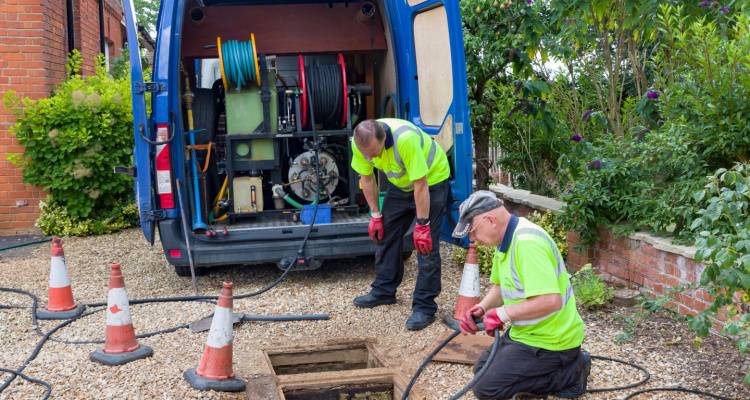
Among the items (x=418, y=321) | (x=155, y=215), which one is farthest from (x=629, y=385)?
(x=155, y=215)

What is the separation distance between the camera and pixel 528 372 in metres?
3.80

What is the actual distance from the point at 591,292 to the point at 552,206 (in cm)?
168

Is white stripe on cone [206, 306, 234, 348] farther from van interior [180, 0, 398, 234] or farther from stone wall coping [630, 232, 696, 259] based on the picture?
stone wall coping [630, 232, 696, 259]

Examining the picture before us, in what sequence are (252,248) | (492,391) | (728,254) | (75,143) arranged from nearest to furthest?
(728,254) → (492,391) → (252,248) → (75,143)

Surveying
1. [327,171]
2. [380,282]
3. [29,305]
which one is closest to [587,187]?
[380,282]

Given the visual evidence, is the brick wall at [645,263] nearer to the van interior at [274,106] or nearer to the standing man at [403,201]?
the standing man at [403,201]

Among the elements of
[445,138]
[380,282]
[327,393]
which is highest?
[445,138]

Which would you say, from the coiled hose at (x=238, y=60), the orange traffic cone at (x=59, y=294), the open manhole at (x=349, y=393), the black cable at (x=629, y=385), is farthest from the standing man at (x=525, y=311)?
the coiled hose at (x=238, y=60)

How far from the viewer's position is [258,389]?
4172 mm

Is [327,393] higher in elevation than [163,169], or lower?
lower

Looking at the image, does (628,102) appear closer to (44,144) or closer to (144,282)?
(144,282)

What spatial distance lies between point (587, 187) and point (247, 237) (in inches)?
110

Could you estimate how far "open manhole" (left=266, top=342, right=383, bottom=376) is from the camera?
15.8 feet

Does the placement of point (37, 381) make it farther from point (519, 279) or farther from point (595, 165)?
point (595, 165)
